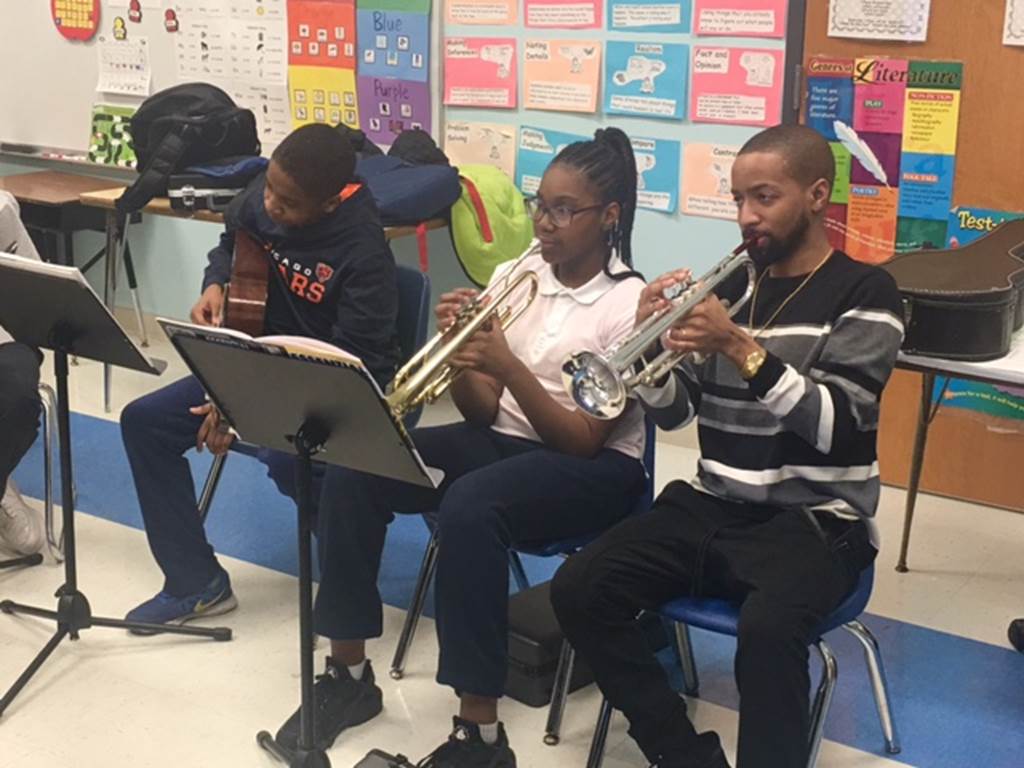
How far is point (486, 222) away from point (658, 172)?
0.56 meters

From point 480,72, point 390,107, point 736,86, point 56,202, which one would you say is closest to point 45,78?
point 56,202

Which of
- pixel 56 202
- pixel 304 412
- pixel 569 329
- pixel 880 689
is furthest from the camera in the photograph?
pixel 56 202

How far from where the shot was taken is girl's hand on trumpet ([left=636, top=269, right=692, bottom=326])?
243cm

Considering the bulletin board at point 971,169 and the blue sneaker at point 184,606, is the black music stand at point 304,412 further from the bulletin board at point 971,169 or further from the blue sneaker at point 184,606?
the bulletin board at point 971,169

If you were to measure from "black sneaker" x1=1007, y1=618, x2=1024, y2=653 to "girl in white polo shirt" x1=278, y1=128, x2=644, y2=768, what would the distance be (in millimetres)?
1000

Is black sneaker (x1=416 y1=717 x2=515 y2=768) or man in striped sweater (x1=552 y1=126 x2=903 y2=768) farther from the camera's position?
black sneaker (x1=416 y1=717 x2=515 y2=768)

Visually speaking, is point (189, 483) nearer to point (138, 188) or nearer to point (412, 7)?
point (138, 188)

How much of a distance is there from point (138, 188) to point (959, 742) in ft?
9.61

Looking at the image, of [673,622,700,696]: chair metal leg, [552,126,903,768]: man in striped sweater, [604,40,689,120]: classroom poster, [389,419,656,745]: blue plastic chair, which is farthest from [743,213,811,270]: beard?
[604,40,689,120]: classroom poster

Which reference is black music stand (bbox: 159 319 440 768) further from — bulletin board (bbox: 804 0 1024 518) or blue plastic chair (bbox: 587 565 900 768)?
bulletin board (bbox: 804 0 1024 518)

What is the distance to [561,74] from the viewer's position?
436 centimetres

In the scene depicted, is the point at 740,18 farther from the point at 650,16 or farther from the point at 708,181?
the point at 708,181

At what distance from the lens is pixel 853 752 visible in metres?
2.73

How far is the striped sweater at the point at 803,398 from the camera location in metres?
2.33
